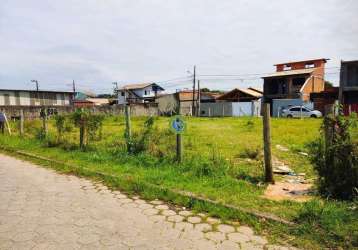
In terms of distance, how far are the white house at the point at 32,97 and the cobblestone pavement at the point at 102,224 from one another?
4425cm

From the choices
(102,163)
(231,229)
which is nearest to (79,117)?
(102,163)

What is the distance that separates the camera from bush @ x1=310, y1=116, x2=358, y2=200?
4.64 metres

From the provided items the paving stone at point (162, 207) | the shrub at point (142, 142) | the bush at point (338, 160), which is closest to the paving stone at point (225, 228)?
the paving stone at point (162, 207)

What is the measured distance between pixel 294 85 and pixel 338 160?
38.9 metres

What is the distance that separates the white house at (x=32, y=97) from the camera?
44125 millimetres

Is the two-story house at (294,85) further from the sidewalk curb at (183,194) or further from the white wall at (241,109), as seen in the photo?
the sidewalk curb at (183,194)

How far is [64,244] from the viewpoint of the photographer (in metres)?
3.52

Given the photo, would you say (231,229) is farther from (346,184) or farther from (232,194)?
(346,184)

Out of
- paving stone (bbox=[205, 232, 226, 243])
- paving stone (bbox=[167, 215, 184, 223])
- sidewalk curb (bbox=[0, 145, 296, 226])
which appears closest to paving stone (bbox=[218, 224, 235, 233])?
paving stone (bbox=[205, 232, 226, 243])

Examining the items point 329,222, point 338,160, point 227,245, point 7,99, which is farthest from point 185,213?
point 7,99

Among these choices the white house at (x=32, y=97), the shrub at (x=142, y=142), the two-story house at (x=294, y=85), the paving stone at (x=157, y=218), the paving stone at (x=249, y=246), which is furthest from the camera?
the white house at (x=32, y=97)

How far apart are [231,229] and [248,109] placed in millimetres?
36997

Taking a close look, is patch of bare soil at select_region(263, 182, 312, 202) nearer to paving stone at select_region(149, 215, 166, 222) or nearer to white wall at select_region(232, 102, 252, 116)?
paving stone at select_region(149, 215, 166, 222)

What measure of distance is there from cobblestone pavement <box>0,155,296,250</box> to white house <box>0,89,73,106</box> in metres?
44.3
